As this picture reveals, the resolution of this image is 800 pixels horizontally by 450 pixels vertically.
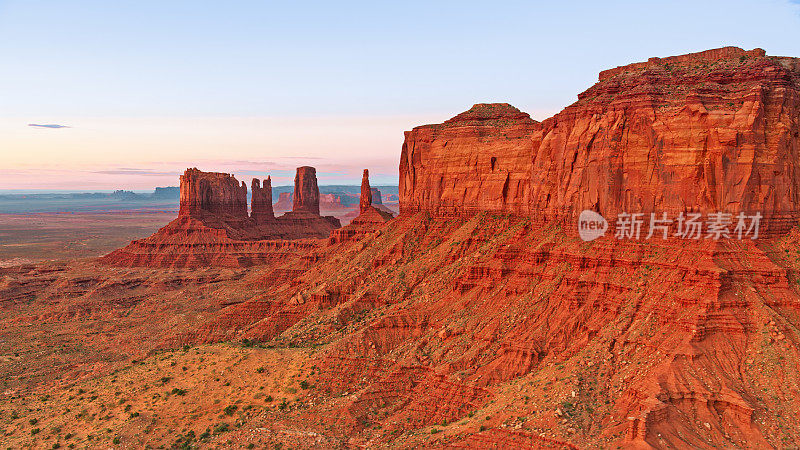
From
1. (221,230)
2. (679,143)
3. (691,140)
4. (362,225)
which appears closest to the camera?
(691,140)

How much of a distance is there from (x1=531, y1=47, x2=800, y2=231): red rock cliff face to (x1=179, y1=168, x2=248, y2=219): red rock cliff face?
121m

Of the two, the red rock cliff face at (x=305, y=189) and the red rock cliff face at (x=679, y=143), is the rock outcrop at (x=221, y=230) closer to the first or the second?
the red rock cliff face at (x=305, y=189)

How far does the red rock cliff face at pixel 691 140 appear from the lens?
136 feet

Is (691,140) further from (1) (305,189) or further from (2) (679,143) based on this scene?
Result: (1) (305,189)

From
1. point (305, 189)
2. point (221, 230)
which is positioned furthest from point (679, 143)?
point (305, 189)

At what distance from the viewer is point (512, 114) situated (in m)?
71.7

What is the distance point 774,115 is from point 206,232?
12891cm

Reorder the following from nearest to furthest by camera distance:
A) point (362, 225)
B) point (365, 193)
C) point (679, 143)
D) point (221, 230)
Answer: point (679, 143) → point (362, 225) → point (365, 193) → point (221, 230)

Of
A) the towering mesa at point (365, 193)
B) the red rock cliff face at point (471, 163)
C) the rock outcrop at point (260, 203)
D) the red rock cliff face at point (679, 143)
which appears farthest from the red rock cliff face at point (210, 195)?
the red rock cliff face at point (679, 143)

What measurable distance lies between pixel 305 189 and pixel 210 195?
121 feet

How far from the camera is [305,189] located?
18900 centimetres

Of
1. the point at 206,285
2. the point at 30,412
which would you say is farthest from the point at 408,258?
the point at 206,285

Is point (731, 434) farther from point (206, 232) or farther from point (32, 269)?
point (32, 269)

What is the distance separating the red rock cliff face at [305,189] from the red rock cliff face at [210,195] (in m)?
20.3
